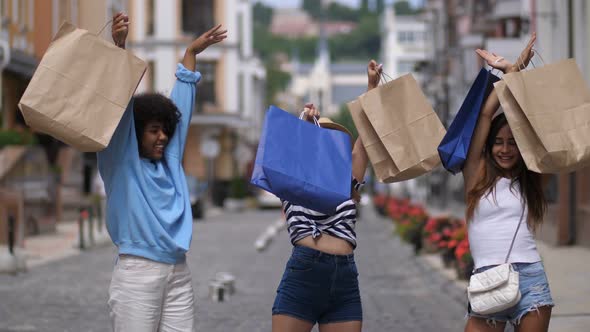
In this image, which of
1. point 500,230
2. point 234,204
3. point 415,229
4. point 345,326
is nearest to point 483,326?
point 500,230

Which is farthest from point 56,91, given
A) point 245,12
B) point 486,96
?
point 245,12

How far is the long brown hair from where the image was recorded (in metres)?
5.82

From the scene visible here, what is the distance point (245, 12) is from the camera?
7600 centimetres

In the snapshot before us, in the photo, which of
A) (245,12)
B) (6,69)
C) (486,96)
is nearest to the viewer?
(486,96)

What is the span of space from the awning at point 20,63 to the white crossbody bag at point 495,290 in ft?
88.8

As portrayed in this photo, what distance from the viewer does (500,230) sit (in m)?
5.73

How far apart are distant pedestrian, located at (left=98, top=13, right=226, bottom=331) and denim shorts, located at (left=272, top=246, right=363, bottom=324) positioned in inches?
19.6

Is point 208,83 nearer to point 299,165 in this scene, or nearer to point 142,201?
point 142,201

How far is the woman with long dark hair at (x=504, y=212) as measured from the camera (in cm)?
566

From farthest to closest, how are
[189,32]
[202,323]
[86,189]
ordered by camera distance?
[189,32] → [86,189] → [202,323]

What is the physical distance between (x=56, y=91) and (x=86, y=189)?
45.9 metres

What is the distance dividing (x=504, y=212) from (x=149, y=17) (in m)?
60.7

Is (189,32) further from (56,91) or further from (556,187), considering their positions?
(56,91)

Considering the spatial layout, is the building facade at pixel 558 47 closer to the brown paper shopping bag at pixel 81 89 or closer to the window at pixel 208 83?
the brown paper shopping bag at pixel 81 89
